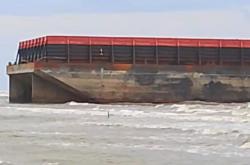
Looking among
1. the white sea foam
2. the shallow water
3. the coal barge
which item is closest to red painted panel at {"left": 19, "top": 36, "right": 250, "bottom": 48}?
the coal barge

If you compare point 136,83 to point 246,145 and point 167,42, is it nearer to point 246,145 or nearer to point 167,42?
point 167,42

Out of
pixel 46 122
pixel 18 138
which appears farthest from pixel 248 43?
pixel 18 138

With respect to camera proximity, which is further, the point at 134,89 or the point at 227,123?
the point at 134,89

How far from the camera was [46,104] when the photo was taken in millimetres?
47781

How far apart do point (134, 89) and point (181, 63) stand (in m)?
4.22

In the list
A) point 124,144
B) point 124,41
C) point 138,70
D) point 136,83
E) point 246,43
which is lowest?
point 124,144

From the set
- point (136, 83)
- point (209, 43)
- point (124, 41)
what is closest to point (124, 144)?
point (136, 83)

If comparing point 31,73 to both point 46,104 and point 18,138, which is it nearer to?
point 46,104

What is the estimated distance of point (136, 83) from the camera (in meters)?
47.4

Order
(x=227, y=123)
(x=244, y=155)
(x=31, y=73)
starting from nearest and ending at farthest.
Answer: (x=244, y=155) < (x=227, y=123) < (x=31, y=73)

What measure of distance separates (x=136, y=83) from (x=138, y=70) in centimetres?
88

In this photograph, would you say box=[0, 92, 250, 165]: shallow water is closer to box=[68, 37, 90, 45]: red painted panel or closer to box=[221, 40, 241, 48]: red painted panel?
box=[68, 37, 90, 45]: red painted panel

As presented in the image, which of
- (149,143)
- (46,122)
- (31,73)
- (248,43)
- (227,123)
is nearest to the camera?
(149,143)

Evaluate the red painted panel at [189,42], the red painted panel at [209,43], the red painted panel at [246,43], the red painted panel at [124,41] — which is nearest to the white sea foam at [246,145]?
the red painted panel at [124,41]
